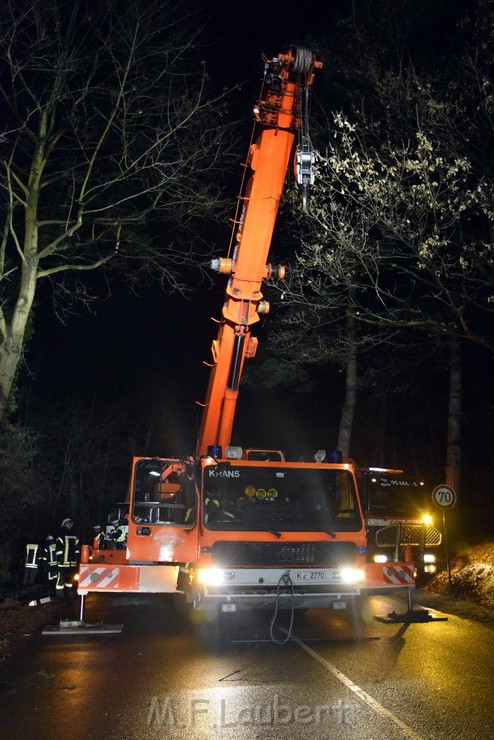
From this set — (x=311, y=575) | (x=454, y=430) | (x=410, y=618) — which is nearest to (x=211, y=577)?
(x=311, y=575)

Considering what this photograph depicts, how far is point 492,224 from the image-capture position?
971 centimetres

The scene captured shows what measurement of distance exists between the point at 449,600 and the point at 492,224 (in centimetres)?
712

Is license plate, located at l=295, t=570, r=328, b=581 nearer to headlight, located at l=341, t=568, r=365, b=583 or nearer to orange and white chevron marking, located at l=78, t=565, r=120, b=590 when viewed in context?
headlight, located at l=341, t=568, r=365, b=583

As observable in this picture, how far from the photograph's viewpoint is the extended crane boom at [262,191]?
872 centimetres

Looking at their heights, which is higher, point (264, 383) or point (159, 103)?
point (159, 103)

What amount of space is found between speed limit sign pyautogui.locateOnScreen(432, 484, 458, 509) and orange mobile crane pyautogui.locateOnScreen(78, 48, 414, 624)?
13.7ft

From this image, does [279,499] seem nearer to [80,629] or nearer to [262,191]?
[80,629]

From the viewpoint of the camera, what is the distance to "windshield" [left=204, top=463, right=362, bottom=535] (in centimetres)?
868

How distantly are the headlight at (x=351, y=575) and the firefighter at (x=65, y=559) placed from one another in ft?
20.8

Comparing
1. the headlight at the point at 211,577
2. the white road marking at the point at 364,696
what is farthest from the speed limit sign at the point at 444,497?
the headlight at the point at 211,577

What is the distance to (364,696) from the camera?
592 centimetres

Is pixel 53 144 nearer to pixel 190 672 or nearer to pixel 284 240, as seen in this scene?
pixel 284 240

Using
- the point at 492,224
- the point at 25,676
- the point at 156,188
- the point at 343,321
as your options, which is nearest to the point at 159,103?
the point at 156,188

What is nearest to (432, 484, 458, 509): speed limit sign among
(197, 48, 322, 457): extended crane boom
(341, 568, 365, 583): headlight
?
(341, 568, 365, 583): headlight
